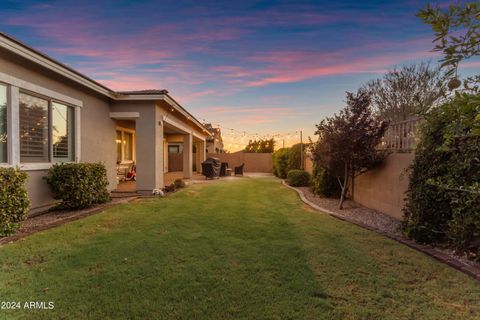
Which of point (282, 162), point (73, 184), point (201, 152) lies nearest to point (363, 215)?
point (73, 184)

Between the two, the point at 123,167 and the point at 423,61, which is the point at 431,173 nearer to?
the point at 123,167

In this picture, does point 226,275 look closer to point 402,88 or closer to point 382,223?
point 382,223

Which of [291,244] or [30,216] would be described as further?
[30,216]

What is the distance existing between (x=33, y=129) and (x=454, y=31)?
7759 millimetres

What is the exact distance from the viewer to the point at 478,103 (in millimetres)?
1040

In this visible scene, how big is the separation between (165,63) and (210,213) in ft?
24.2

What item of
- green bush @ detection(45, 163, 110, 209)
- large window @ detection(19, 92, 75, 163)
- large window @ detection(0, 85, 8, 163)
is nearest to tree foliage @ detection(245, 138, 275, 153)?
large window @ detection(19, 92, 75, 163)

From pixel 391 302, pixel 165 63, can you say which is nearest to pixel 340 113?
pixel 391 302

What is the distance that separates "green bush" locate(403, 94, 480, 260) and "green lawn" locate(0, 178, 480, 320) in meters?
0.62

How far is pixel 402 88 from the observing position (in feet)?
52.6

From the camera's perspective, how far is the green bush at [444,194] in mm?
3617

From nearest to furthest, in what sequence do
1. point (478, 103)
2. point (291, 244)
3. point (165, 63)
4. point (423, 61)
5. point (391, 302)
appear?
point (478, 103)
point (391, 302)
point (291, 244)
point (165, 63)
point (423, 61)

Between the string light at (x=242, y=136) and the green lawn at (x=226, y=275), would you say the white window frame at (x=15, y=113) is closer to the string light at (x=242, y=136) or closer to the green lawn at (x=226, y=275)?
the green lawn at (x=226, y=275)

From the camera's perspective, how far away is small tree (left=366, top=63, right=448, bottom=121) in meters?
14.9
